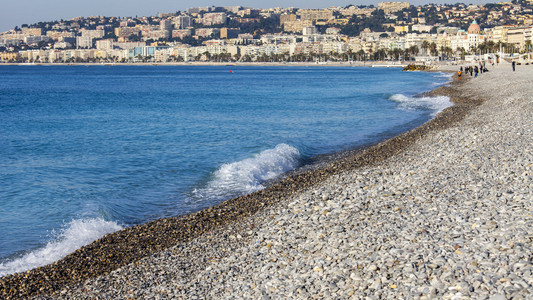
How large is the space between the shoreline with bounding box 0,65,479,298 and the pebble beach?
0.03 metres

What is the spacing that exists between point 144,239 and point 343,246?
3.71m

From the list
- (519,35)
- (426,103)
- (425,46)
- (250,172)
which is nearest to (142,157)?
(250,172)

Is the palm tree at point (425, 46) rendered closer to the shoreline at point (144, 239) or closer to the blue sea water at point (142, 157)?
the blue sea water at point (142, 157)

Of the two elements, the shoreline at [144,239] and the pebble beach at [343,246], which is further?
the shoreline at [144,239]

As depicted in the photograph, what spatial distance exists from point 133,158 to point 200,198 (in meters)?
6.95

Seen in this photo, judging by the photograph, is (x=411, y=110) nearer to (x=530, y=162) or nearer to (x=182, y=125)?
(x=182, y=125)

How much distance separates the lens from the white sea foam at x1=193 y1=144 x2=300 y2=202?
46.9 feet

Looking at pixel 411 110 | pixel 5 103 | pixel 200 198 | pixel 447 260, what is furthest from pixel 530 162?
pixel 5 103

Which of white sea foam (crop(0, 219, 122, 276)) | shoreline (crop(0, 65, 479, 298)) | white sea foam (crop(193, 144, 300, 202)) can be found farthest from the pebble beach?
white sea foam (crop(193, 144, 300, 202))

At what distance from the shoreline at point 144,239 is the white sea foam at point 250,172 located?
0.83 meters

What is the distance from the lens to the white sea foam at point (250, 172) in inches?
562

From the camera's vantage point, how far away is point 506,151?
13.2 meters

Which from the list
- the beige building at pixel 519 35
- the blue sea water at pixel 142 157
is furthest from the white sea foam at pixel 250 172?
the beige building at pixel 519 35

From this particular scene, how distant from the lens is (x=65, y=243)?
10.4m
